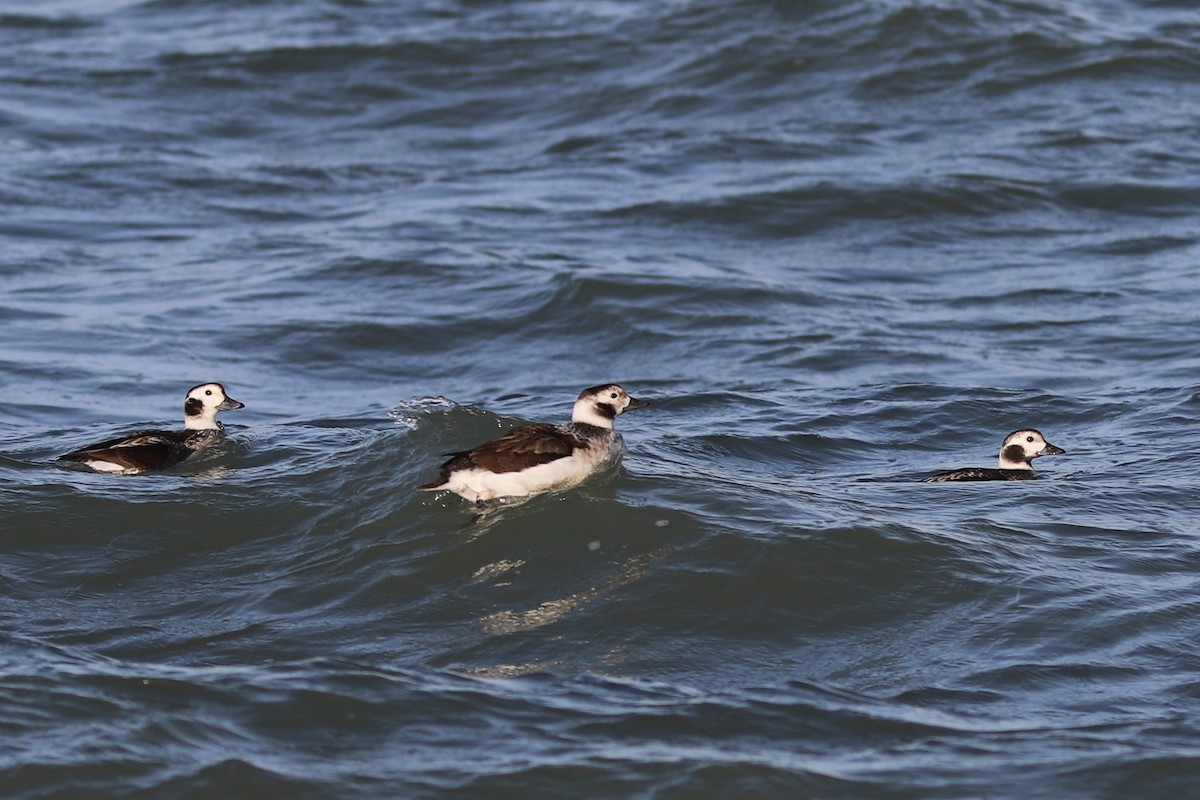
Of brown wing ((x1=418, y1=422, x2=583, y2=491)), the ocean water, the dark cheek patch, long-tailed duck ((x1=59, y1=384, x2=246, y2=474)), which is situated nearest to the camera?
the ocean water

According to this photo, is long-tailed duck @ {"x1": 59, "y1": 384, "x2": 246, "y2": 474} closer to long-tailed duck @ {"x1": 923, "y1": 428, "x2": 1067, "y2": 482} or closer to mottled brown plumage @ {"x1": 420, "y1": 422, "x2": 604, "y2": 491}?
mottled brown plumage @ {"x1": 420, "y1": 422, "x2": 604, "y2": 491}

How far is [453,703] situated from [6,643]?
6.90 feet

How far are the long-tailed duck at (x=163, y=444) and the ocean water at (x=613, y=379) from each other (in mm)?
193

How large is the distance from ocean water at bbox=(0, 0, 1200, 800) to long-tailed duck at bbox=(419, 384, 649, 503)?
6.7 inches

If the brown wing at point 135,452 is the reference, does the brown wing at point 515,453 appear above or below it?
above

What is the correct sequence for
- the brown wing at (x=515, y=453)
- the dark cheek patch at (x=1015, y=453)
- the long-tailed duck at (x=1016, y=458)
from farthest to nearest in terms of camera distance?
the dark cheek patch at (x=1015, y=453) → the long-tailed duck at (x=1016, y=458) → the brown wing at (x=515, y=453)

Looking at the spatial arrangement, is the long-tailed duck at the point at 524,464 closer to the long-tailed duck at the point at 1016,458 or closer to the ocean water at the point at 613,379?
the ocean water at the point at 613,379

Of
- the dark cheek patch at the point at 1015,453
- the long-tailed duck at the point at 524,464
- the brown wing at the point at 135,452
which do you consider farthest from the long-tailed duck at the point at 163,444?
the dark cheek patch at the point at 1015,453

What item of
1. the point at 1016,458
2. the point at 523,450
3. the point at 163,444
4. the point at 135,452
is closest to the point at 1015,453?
the point at 1016,458

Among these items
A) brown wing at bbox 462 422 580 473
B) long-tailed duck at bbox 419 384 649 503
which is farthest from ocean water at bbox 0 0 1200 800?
brown wing at bbox 462 422 580 473

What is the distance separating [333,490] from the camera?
10.1m

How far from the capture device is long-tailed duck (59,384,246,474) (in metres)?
10.6

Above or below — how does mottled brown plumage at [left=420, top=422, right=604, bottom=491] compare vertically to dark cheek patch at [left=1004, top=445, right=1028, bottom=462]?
above

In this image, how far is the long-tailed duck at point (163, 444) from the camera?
1056 cm
